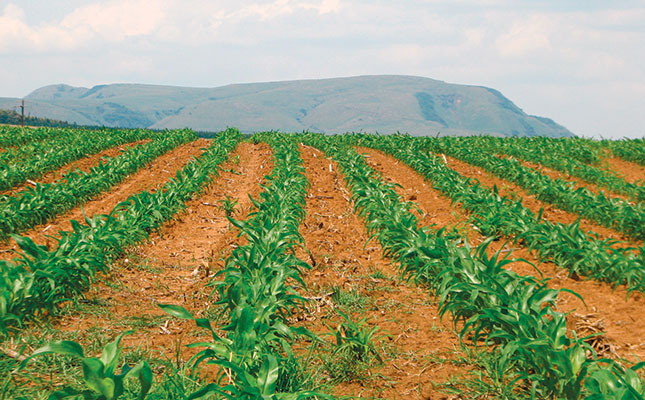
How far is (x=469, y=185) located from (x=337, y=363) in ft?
26.7

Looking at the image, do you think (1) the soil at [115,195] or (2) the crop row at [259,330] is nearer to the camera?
(2) the crop row at [259,330]

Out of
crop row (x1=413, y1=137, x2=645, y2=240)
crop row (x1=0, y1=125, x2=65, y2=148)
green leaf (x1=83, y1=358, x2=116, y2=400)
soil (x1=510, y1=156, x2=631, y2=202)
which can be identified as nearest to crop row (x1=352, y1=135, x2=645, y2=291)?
crop row (x1=413, y1=137, x2=645, y2=240)

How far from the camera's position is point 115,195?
12.0 m

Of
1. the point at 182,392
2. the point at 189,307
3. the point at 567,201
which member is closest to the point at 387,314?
the point at 189,307

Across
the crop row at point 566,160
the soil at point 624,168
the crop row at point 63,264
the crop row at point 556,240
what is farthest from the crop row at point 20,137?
the soil at point 624,168

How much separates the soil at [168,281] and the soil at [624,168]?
47.9ft

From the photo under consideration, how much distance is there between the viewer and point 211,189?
12625 millimetres

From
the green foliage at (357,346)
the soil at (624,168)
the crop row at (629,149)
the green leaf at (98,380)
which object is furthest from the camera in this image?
the crop row at (629,149)

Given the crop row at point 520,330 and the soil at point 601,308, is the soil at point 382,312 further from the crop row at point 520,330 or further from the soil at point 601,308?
the soil at point 601,308

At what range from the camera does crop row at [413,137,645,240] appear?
9109 mm

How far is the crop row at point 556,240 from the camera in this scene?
599 cm

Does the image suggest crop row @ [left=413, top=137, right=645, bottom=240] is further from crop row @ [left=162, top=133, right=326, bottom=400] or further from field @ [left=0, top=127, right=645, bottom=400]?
crop row @ [left=162, top=133, right=326, bottom=400]

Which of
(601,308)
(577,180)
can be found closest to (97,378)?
(601,308)

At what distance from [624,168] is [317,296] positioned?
60.2ft
